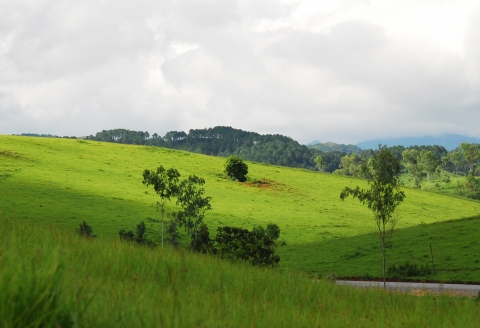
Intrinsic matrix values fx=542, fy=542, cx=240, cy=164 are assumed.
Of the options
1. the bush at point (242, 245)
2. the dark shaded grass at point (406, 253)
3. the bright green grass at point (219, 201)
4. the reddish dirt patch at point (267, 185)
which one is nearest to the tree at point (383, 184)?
the dark shaded grass at point (406, 253)

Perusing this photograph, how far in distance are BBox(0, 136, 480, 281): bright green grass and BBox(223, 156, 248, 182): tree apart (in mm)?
3480

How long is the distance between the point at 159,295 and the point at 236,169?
10071cm

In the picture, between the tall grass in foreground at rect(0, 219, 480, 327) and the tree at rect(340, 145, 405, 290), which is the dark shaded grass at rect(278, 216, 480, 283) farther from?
the tall grass in foreground at rect(0, 219, 480, 327)

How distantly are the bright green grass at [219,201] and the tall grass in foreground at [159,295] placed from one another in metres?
33.5

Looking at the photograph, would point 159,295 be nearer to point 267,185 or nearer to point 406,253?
point 406,253

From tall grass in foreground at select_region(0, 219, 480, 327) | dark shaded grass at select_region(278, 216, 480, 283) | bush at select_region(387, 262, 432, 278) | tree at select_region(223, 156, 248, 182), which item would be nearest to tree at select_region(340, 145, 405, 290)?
bush at select_region(387, 262, 432, 278)

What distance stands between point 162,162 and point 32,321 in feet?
350

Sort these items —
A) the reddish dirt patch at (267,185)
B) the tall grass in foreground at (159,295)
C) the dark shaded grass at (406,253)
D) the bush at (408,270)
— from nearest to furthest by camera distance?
1. the tall grass in foreground at (159,295)
2. the bush at (408,270)
3. the dark shaded grass at (406,253)
4. the reddish dirt patch at (267,185)

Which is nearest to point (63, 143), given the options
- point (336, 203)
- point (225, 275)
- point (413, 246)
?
point (336, 203)

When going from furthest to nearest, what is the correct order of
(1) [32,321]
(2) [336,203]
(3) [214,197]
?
(2) [336,203] < (3) [214,197] < (1) [32,321]

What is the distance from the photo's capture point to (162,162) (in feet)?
365

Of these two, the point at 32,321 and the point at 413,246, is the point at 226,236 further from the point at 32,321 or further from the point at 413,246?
the point at 413,246

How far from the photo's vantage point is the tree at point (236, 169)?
108312mm

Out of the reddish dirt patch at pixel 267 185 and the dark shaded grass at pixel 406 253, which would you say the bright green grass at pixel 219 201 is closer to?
the dark shaded grass at pixel 406 253
